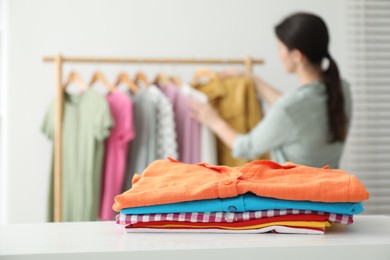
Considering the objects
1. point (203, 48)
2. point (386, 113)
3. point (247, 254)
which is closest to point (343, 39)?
point (386, 113)

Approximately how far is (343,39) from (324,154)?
46.0 inches

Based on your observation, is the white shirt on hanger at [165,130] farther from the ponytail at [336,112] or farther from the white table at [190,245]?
the white table at [190,245]

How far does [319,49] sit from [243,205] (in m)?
1.49

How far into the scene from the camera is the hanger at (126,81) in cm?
278

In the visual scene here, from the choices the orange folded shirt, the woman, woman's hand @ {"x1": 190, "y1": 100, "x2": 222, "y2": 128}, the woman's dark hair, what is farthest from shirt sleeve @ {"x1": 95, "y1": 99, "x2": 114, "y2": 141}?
the orange folded shirt

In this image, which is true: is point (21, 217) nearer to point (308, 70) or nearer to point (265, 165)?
point (308, 70)

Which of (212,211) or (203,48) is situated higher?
(203,48)

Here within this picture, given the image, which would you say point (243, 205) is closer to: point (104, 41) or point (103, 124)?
point (103, 124)

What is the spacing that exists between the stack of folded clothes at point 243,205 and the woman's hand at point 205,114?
5.48 feet

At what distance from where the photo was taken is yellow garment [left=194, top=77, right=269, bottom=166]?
2.75 m

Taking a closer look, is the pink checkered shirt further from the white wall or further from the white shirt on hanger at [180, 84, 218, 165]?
the white wall

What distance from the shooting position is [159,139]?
8.75 ft

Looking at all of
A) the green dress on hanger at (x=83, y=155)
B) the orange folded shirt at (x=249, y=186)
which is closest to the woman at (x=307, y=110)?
the green dress on hanger at (x=83, y=155)

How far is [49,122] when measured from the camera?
9.09ft
